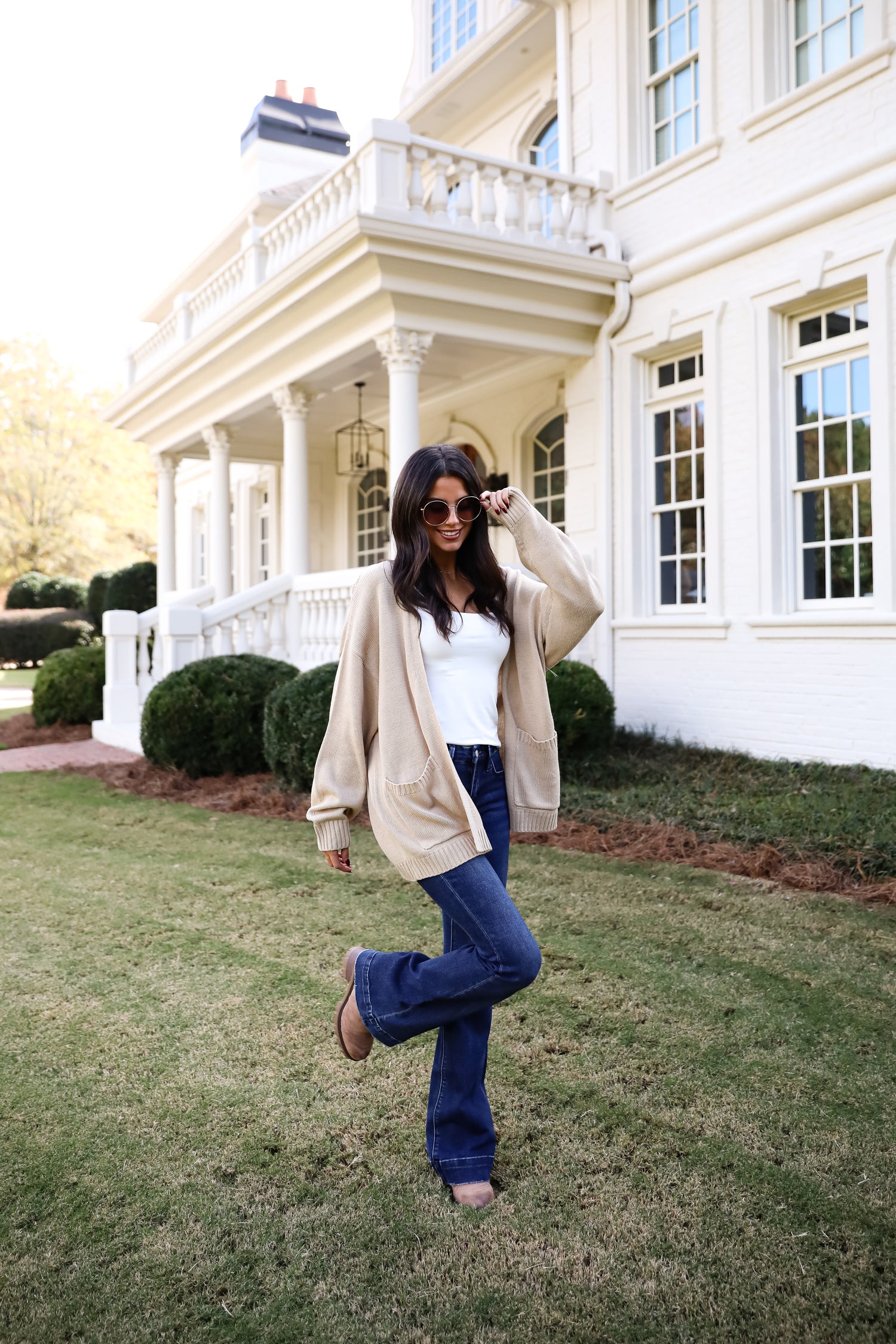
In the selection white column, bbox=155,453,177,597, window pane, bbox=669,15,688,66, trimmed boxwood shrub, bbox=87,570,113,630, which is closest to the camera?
window pane, bbox=669,15,688,66

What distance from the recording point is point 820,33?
852 centimetres

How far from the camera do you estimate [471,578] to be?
2.74 m

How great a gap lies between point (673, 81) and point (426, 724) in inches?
384

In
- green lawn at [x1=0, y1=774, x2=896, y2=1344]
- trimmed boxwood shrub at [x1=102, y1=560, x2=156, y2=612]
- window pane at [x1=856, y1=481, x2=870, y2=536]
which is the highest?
trimmed boxwood shrub at [x1=102, y1=560, x2=156, y2=612]

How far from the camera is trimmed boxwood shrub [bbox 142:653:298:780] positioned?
30.3ft

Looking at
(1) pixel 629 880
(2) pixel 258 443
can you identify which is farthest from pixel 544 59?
(1) pixel 629 880

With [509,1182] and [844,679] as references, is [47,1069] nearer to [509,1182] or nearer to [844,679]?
[509,1182]

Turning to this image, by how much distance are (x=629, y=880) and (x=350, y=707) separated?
10.9 ft

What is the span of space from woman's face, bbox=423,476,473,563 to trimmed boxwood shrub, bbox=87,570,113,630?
21614 millimetres

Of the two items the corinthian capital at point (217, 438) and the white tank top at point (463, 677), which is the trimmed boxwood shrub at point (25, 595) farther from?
the white tank top at point (463, 677)

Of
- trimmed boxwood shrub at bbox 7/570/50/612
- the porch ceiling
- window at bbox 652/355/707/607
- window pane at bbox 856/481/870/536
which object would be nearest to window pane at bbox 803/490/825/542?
window pane at bbox 856/481/870/536

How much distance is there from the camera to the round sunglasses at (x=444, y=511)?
2650mm

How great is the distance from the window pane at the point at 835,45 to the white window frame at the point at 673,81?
1.23m

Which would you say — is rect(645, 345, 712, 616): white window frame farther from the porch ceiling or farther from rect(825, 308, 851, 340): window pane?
rect(825, 308, 851, 340): window pane
